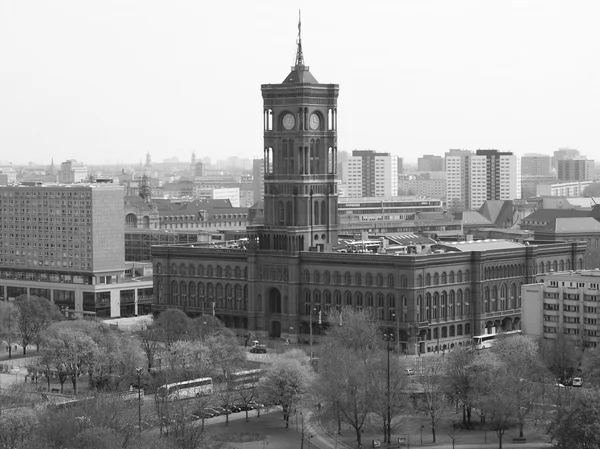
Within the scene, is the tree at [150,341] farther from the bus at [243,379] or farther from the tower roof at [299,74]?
the tower roof at [299,74]

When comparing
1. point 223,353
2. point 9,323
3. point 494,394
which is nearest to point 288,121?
point 9,323

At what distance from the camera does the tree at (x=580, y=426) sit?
3962 inches

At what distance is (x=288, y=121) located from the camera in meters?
158

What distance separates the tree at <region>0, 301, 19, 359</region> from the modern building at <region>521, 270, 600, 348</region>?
46185mm

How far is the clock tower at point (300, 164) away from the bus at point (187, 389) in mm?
34223

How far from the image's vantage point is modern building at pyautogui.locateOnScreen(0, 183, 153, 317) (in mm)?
178125

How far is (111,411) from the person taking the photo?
10431 cm

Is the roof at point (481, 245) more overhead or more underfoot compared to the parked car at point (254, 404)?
more overhead

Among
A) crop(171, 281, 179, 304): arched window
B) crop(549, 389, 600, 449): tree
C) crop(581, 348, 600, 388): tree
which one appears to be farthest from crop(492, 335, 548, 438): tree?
crop(171, 281, 179, 304): arched window

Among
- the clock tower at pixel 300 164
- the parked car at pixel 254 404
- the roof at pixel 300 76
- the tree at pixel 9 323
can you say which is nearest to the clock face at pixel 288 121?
the clock tower at pixel 300 164

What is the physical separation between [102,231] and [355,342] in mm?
53677

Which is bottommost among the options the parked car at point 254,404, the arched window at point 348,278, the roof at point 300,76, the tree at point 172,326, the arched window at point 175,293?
the parked car at point 254,404

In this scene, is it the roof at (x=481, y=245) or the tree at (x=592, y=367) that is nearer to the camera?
the tree at (x=592, y=367)

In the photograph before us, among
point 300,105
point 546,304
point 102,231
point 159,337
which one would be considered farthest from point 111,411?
point 102,231
